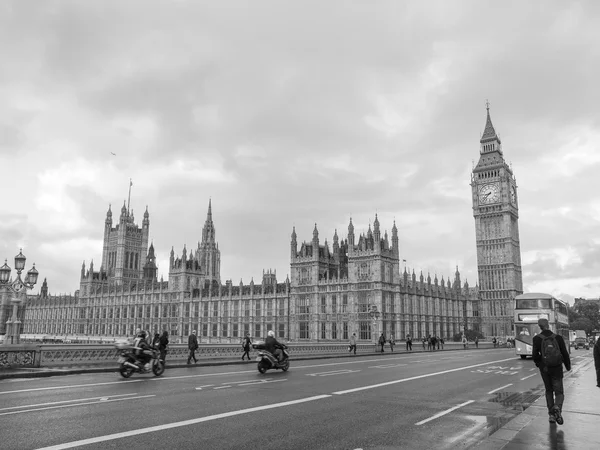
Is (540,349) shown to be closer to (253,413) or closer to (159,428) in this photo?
(253,413)

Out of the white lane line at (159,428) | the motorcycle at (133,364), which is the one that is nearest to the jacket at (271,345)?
the motorcycle at (133,364)

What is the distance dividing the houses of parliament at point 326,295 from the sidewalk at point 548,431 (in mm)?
45485

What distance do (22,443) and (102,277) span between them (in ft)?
504

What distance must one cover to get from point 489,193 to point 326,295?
56.6 m

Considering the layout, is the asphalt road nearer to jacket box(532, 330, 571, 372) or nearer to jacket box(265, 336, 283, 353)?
jacket box(532, 330, 571, 372)

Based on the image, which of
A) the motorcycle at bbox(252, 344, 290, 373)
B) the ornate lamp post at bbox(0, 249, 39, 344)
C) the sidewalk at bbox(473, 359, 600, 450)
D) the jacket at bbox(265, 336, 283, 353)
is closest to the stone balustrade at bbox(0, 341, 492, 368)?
the ornate lamp post at bbox(0, 249, 39, 344)

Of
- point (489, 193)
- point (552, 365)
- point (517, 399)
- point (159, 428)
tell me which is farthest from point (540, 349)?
point (489, 193)

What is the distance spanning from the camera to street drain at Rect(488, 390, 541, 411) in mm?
13172

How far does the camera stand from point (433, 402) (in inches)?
539

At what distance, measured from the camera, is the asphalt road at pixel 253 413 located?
8750mm

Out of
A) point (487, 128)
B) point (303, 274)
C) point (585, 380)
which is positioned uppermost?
point (487, 128)

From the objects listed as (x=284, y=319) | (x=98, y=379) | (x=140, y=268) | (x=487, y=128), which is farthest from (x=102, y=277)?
(x=98, y=379)

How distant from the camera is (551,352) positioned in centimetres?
1050

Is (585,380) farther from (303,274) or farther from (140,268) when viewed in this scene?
(140,268)
